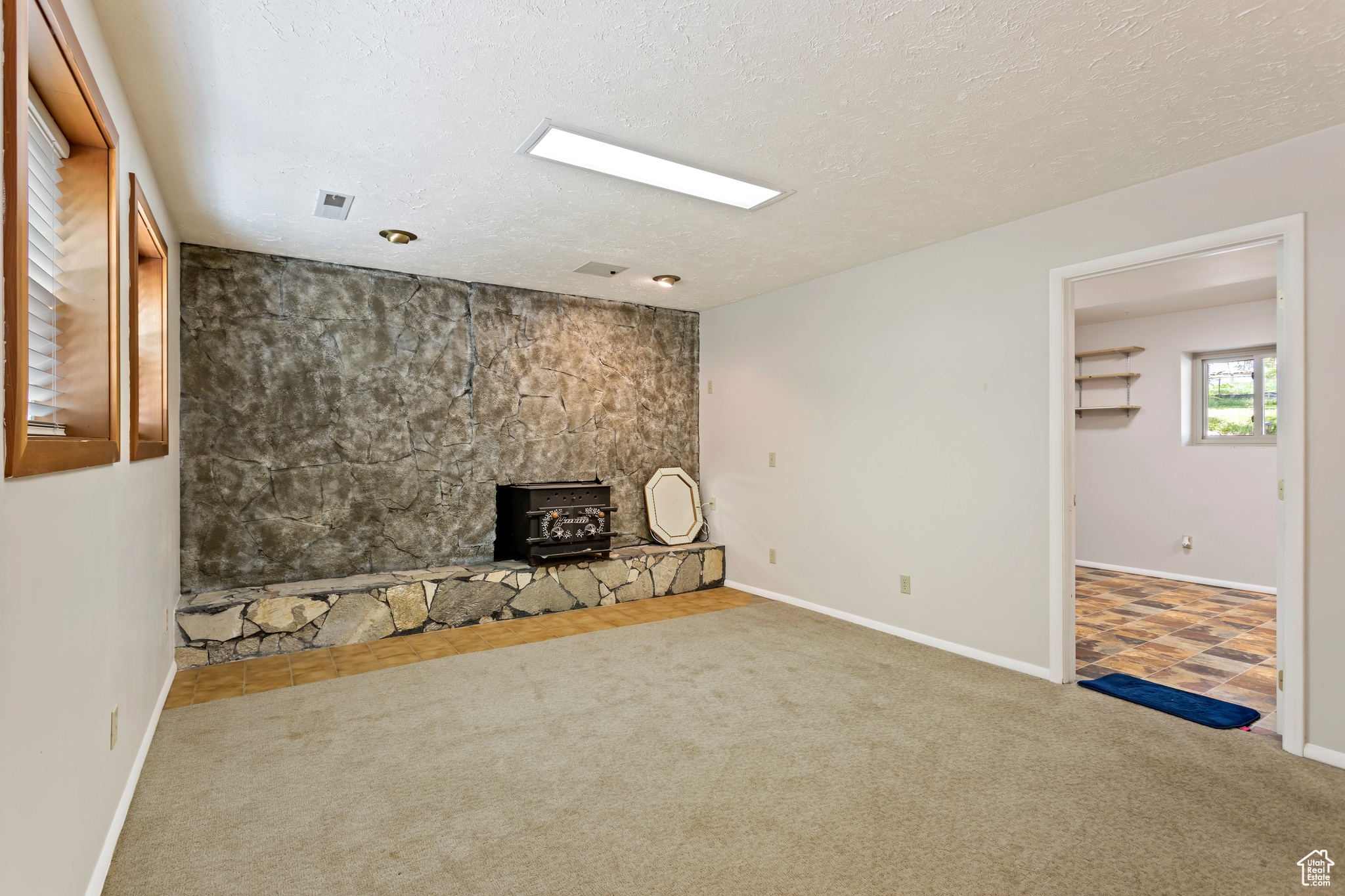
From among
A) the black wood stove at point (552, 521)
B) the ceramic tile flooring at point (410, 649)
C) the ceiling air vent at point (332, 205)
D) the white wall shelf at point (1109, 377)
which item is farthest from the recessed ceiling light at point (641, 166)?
the white wall shelf at point (1109, 377)

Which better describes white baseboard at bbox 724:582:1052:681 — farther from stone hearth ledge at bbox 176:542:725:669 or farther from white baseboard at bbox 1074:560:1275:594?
white baseboard at bbox 1074:560:1275:594

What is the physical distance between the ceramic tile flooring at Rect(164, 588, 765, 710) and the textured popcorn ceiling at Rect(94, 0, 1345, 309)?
2394mm

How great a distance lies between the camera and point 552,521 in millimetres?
4848

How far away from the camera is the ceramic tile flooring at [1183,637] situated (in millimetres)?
3373

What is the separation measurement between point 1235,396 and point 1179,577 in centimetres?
164

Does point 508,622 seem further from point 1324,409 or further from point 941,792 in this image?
point 1324,409

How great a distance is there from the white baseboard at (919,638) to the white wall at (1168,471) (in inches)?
129

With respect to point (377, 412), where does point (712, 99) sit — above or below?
above

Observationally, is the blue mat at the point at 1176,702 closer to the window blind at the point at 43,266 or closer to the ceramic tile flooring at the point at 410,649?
the ceramic tile flooring at the point at 410,649

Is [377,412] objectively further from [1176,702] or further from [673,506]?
[1176,702]

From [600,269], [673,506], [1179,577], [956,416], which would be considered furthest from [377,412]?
[1179,577]

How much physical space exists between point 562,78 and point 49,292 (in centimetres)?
155

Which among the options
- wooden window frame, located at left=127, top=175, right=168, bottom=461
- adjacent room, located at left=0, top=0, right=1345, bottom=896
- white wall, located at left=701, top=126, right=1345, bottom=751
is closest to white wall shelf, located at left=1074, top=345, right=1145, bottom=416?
adjacent room, located at left=0, top=0, right=1345, bottom=896

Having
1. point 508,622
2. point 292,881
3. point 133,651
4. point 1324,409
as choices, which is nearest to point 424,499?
point 508,622
